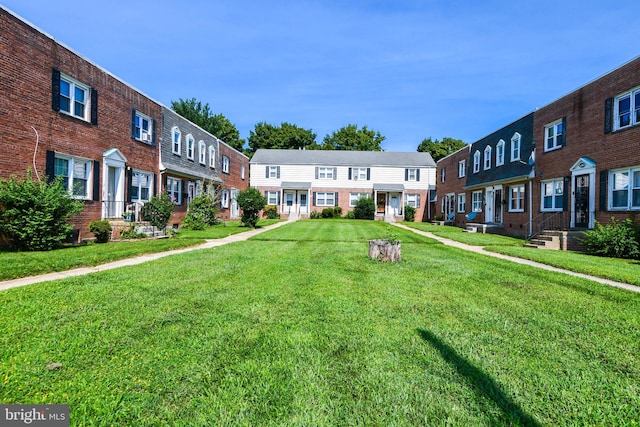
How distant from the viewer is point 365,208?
1315 inches

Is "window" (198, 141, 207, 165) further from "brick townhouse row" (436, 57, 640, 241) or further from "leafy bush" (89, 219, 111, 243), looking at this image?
"brick townhouse row" (436, 57, 640, 241)

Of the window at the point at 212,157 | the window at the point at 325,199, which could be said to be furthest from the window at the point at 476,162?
the window at the point at 212,157

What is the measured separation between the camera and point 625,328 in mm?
3895

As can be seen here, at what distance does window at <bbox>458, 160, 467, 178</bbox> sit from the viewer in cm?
2657

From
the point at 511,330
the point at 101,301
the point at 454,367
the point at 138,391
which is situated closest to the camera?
the point at 138,391

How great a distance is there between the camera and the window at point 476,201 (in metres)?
23.8

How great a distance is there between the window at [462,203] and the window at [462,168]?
5.29ft

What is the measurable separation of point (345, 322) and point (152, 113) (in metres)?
17.3

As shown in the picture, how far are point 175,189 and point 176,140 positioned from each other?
2.93 metres

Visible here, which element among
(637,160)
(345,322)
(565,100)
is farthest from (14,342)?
(565,100)

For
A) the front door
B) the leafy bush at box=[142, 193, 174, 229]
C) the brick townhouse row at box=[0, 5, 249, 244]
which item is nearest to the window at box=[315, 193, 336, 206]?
the brick townhouse row at box=[0, 5, 249, 244]

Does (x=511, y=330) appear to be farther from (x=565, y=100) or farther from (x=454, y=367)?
(x=565, y=100)

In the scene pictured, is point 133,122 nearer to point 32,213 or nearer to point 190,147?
point 190,147

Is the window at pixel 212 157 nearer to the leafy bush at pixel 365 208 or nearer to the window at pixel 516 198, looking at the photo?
the leafy bush at pixel 365 208
